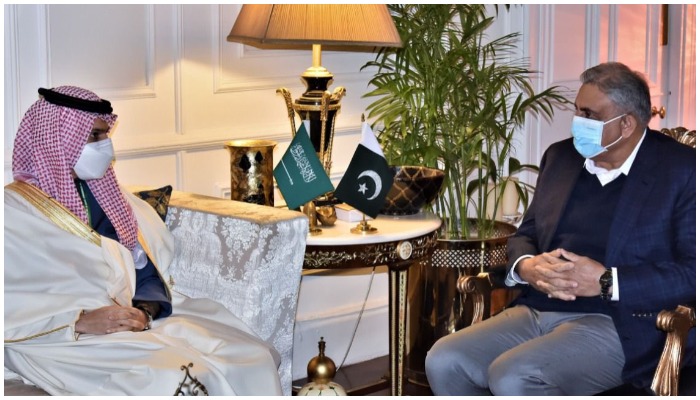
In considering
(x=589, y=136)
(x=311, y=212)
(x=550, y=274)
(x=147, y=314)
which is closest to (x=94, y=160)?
(x=147, y=314)

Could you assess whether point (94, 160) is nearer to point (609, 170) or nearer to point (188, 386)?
point (188, 386)

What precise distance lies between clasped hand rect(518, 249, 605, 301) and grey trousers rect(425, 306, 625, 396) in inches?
4.2

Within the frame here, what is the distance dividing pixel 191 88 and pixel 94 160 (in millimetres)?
1146

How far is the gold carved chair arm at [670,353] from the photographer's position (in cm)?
312

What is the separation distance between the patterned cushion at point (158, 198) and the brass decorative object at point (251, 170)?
14.9 inches

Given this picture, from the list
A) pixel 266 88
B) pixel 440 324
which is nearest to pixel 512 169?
pixel 440 324

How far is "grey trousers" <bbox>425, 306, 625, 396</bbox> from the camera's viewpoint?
10.6 feet

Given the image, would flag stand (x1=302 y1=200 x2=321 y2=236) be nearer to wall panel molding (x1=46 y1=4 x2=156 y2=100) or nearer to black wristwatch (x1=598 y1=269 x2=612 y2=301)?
→ wall panel molding (x1=46 y1=4 x2=156 y2=100)

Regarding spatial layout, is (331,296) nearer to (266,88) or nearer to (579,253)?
(266,88)

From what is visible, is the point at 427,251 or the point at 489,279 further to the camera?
the point at 427,251

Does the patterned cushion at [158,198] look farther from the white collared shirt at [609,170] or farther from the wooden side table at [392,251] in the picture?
the white collared shirt at [609,170]

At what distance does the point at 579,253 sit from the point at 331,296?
170cm

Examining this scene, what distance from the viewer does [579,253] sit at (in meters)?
3.49

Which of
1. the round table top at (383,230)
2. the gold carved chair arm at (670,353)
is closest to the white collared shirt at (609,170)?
the gold carved chair arm at (670,353)
